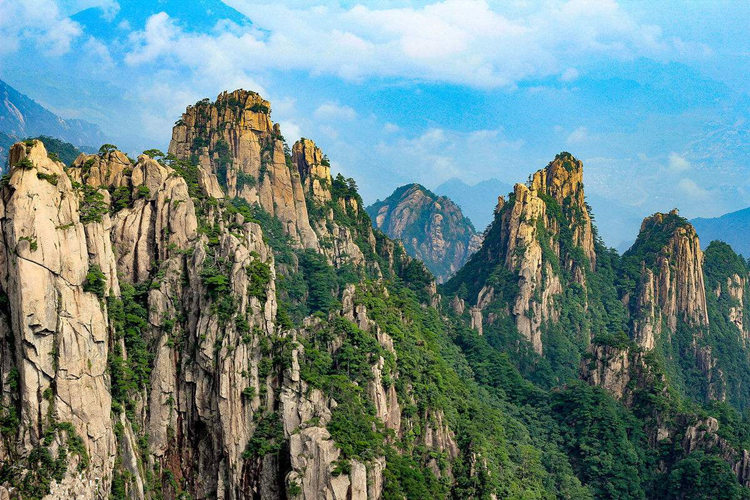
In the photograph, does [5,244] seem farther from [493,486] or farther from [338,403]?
[493,486]

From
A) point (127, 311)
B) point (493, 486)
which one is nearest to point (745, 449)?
point (493, 486)

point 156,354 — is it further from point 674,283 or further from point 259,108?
point 674,283

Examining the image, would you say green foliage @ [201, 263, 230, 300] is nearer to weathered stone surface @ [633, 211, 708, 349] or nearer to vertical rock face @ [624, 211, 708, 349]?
vertical rock face @ [624, 211, 708, 349]

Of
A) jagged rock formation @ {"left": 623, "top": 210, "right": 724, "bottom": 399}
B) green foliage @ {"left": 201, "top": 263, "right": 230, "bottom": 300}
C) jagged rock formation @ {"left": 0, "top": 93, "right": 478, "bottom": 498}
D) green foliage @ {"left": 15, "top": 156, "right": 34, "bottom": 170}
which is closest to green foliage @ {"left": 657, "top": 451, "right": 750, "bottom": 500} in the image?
jagged rock formation @ {"left": 0, "top": 93, "right": 478, "bottom": 498}

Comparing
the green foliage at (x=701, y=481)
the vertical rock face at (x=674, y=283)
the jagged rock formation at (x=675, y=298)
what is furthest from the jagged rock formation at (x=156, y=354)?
the vertical rock face at (x=674, y=283)

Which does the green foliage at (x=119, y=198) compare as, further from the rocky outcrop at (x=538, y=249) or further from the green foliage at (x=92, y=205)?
the rocky outcrop at (x=538, y=249)
